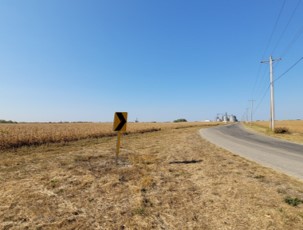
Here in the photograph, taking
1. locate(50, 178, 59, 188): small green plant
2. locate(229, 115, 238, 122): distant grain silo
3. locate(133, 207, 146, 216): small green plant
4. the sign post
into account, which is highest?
locate(229, 115, 238, 122): distant grain silo

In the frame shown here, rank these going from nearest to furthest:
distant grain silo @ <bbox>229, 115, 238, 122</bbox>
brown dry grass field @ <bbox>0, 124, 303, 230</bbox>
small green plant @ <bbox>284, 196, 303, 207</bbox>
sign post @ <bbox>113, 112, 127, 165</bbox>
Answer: brown dry grass field @ <bbox>0, 124, 303, 230</bbox>
small green plant @ <bbox>284, 196, 303, 207</bbox>
sign post @ <bbox>113, 112, 127, 165</bbox>
distant grain silo @ <bbox>229, 115, 238, 122</bbox>

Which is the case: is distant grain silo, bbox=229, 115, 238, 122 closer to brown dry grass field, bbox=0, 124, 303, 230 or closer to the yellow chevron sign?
brown dry grass field, bbox=0, 124, 303, 230

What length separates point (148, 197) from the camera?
14.9 ft

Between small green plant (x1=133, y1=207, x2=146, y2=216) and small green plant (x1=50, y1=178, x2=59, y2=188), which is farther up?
small green plant (x1=50, y1=178, x2=59, y2=188)

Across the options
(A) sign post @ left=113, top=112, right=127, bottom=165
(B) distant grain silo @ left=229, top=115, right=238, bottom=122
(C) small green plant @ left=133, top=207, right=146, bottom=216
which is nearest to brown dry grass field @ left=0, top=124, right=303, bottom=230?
(C) small green plant @ left=133, top=207, right=146, bottom=216

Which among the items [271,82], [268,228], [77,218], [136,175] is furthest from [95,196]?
[271,82]

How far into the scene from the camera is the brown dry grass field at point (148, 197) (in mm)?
3471

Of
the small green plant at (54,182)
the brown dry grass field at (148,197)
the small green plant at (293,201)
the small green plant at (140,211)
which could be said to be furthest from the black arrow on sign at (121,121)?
the small green plant at (293,201)

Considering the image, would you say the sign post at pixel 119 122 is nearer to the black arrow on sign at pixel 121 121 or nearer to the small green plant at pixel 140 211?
the black arrow on sign at pixel 121 121

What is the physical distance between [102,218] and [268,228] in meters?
2.63

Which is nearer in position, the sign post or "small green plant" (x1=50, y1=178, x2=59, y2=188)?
"small green plant" (x1=50, y1=178, x2=59, y2=188)

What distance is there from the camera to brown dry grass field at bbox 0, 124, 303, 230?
3.47 meters

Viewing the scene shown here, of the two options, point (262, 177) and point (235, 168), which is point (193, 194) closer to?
point (262, 177)

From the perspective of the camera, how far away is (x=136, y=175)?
6.33 meters
